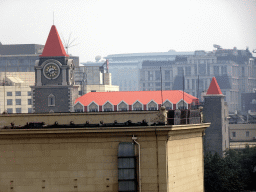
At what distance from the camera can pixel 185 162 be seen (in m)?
40.9

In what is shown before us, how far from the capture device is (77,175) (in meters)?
39.0

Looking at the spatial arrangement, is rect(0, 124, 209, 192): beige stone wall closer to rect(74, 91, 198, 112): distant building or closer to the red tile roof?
rect(74, 91, 198, 112): distant building

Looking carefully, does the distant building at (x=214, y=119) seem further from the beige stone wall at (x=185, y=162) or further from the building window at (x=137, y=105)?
the beige stone wall at (x=185, y=162)

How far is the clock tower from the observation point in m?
157

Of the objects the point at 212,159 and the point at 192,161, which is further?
the point at 212,159

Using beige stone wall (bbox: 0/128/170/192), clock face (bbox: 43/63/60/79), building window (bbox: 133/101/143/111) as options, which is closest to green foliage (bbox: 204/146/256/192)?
building window (bbox: 133/101/143/111)

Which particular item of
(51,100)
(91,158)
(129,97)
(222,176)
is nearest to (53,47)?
(51,100)

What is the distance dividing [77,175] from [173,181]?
494cm

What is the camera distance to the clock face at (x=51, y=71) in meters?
158

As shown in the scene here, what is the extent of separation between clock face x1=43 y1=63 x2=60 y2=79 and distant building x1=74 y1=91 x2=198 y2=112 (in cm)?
934

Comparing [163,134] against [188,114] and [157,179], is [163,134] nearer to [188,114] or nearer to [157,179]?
[157,179]

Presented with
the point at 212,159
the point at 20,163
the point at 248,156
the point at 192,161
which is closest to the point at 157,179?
the point at 192,161

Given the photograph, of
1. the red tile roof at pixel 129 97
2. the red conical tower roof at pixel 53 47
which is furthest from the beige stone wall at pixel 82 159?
the red tile roof at pixel 129 97

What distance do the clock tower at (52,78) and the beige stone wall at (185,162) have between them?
A: 377 ft
